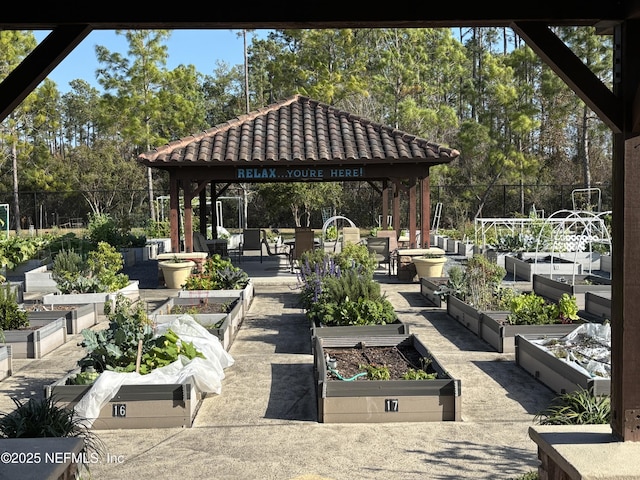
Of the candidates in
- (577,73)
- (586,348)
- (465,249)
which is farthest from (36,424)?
(465,249)

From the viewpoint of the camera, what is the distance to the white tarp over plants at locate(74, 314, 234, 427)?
18.9 ft

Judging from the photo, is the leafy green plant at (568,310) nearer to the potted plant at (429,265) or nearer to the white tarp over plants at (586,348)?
the white tarp over plants at (586,348)

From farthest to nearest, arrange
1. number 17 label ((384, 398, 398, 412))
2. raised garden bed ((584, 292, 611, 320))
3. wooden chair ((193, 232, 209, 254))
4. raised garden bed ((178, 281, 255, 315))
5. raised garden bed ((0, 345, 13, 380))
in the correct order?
wooden chair ((193, 232, 209, 254)) → raised garden bed ((178, 281, 255, 315)) → raised garden bed ((584, 292, 611, 320)) → raised garden bed ((0, 345, 13, 380)) → number 17 label ((384, 398, 398, 412))

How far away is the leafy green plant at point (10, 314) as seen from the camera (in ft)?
28.8

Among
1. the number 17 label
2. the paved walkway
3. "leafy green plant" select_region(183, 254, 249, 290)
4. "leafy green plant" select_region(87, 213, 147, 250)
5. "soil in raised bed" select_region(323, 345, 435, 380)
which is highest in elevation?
"leafy green plant" select_region(87, 213, 147, 250)

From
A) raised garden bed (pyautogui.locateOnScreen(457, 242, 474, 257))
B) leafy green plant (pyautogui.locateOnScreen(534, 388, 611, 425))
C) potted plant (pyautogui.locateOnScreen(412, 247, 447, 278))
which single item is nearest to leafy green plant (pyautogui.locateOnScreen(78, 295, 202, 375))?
leafy green plant (pyautogui.locateOnScreen(534, 388, 611, 425))

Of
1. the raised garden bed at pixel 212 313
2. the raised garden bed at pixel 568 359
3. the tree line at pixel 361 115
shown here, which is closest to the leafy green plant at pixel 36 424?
the raised garden bed at pixel 212 313

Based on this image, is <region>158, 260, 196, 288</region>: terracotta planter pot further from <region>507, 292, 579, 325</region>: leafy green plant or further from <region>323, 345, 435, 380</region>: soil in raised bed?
<region>507, 292, 579, 325</region>: leafy green plant

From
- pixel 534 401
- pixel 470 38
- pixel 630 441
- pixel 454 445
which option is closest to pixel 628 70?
pixel 630 441

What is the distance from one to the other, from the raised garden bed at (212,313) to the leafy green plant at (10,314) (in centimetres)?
172

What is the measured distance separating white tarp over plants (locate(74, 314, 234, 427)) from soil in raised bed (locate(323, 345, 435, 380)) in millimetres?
1178

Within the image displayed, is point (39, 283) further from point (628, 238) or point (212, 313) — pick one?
point (628, 238)

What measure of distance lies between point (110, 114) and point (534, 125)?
17703 millimetres

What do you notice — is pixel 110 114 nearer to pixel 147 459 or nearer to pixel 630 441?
pixel 147 459
